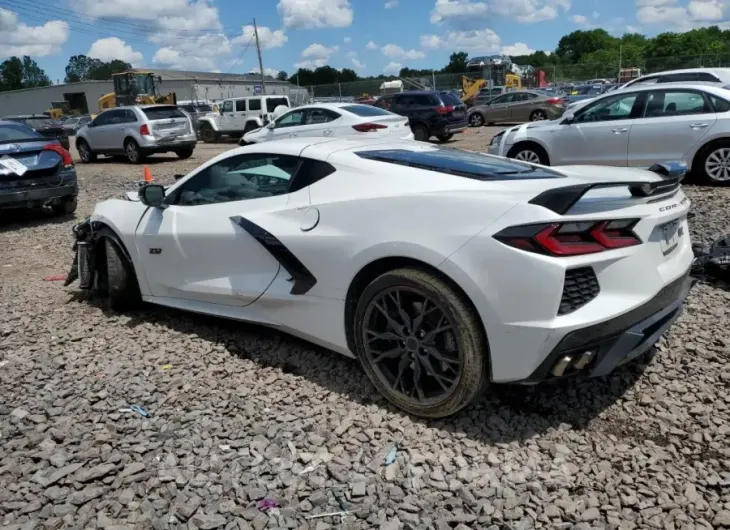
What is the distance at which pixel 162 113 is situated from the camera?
17.5 metres

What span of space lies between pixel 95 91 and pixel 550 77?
5202 centimetres

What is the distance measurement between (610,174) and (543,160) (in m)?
7.26

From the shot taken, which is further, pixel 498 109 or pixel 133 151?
pixel 498 109

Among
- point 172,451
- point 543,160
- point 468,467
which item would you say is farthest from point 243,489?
point 543,160

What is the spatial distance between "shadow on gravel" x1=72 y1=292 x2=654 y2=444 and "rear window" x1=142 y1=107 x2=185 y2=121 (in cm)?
1444

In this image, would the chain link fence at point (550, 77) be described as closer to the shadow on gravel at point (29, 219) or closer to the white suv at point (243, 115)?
the white suv at point (243, 115)

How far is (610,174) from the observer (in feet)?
10.8

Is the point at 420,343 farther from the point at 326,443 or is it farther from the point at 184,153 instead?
the point at 184,153

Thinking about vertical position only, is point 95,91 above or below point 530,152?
above

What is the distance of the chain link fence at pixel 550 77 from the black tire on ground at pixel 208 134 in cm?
1507

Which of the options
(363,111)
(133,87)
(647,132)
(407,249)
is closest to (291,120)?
(363,111)

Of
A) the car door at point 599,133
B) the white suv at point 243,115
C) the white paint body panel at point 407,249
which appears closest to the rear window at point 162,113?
the white suv at point 243,115

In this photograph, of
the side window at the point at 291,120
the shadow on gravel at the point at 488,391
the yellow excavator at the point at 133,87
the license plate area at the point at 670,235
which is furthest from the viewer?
the yellow excavator at the point at 133,87

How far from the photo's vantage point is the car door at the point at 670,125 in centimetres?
893
